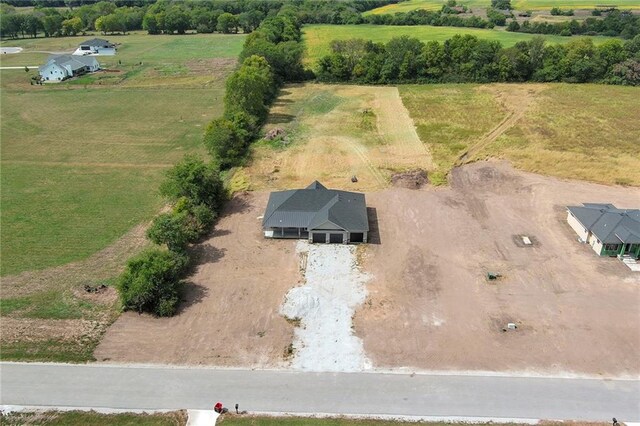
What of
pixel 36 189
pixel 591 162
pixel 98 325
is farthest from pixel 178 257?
pixel 591 162

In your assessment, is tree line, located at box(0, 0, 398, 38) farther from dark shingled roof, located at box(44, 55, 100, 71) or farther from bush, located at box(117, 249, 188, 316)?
bush, located at box(117, 249, 188, 316)

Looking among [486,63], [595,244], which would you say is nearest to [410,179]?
[595,244]

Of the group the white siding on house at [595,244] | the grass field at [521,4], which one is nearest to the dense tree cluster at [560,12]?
the grass field at [521,4]

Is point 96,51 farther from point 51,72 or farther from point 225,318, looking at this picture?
point 225,318

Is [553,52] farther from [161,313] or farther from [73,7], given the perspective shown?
[73,7]

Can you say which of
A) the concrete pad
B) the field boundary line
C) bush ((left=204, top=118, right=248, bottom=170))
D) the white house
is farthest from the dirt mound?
the white house

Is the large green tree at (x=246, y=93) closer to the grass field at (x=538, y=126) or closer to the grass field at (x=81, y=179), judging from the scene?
the grass field at (x=81, y=179)

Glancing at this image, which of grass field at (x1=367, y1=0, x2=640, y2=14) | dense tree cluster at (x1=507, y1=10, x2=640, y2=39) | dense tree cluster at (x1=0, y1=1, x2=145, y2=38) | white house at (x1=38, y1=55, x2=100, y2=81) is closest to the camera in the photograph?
white house at (x1=38, y1=55, x2=100, y2=81)
